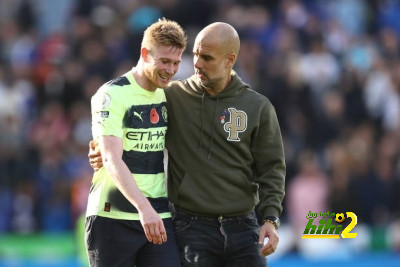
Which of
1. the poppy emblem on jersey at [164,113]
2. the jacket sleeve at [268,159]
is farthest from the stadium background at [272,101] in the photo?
the poppy emblem on jersey at [164,113]

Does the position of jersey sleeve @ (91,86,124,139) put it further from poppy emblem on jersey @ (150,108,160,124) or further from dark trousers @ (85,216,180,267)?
dark trousers @ (85,216,180,267)

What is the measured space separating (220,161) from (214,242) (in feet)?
1.77

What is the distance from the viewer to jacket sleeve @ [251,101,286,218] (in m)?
7.04

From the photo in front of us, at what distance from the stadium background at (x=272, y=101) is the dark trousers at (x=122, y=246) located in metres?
6.40

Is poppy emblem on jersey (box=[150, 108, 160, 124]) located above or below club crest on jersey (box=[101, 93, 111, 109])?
below

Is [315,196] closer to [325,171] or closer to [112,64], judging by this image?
[325,171]

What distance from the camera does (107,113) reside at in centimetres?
659

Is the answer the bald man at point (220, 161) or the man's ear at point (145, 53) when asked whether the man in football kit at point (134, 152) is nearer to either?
the man's ear at point (145, 53)

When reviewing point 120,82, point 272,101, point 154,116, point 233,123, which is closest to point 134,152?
point 154,116

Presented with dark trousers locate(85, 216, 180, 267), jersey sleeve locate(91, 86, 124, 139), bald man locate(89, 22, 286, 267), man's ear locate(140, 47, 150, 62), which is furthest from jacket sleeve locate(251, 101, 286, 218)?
jersey sleeve locate(91, 86, 124, 139)

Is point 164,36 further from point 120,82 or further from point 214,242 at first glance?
point 214,242

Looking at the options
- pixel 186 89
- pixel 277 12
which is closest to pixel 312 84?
pixel 277 12

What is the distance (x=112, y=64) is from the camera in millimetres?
15953

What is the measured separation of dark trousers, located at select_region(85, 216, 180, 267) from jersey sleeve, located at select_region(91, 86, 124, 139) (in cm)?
58
